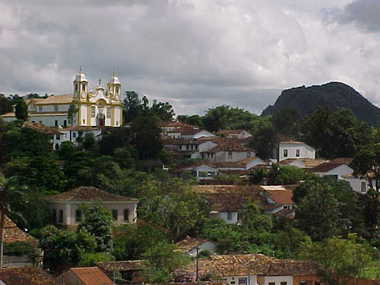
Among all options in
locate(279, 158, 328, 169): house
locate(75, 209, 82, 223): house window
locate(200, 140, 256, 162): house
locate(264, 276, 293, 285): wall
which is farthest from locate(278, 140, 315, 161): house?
locate(264, 276, 293, 285): wall

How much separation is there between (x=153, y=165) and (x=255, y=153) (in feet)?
43.9

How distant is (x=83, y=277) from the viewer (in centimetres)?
3603

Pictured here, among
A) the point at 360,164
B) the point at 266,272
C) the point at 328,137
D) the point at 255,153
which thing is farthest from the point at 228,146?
the point at 266,272

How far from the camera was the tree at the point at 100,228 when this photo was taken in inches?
1697

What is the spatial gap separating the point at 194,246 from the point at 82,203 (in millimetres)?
7400

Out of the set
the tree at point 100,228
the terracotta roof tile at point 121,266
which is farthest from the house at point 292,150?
the terracotta roof tile at point 121,266

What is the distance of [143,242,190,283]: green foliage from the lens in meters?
36.8

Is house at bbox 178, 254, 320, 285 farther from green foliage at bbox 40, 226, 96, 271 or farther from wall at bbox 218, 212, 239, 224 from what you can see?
wall at bbox 218, 212, 239, 224

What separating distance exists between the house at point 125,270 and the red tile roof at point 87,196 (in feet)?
31.6

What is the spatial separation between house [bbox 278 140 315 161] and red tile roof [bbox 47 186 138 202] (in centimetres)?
2938

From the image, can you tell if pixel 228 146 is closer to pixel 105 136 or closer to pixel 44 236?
pixel 105 136

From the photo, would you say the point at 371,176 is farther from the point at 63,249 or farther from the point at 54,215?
the point at 63,249

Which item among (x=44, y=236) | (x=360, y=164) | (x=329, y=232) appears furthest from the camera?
(x=360, y=164)

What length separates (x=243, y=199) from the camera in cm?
5553
